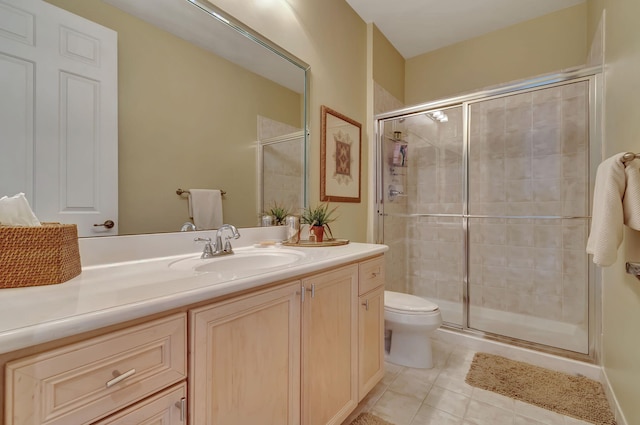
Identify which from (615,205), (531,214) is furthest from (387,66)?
(615,205)

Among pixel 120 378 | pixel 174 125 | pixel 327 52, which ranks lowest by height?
pixel 120 378

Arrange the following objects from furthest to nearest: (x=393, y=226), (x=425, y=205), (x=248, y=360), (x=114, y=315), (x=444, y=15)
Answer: (x=425, y=205) < (x=393, y=226) < (x=444, y=15) < (x=248, y=360) < (x=114, y=315)

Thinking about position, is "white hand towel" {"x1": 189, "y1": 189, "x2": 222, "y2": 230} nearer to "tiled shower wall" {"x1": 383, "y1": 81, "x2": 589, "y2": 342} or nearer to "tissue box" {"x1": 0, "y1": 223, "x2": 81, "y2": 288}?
"tissue box" {"x1": 0, "y1": 223, "x2": 81, "y2": 288}

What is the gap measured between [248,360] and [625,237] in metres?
1.64

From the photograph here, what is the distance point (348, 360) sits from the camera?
129 centimetres

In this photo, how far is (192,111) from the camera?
1277 mm

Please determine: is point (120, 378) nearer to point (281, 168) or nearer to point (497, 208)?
point (281, 168)

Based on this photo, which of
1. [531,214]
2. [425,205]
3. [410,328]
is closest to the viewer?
[410,328]

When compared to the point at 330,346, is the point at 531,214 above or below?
above

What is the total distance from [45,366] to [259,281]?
1.52 feet

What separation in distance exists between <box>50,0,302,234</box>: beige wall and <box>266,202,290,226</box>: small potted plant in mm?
131

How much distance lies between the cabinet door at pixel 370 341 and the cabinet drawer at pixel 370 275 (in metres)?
0.03

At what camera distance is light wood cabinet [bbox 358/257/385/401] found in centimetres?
138

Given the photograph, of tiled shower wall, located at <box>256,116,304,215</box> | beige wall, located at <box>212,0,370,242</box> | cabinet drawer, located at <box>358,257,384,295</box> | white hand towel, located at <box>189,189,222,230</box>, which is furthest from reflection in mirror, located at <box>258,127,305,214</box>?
cabinet drawer, located at <box>358,257,384,295</box>
